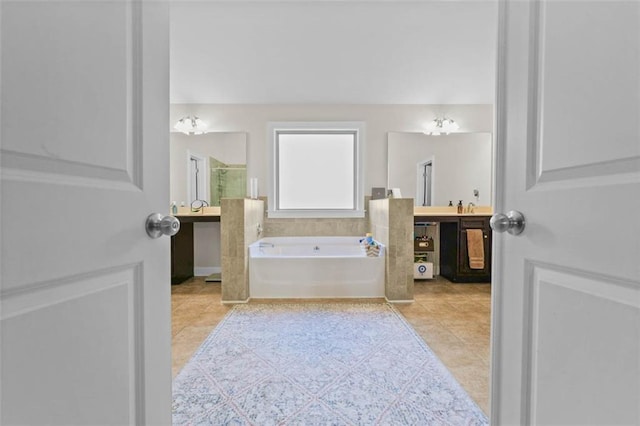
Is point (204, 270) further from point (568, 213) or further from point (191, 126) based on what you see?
point (568, 213)

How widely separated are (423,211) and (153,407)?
4003mm

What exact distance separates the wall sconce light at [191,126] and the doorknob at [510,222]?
13.8 feet

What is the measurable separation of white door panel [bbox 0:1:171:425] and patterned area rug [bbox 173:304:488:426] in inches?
36.0

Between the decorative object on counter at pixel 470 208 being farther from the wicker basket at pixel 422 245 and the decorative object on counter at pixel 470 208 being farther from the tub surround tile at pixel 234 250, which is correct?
the tub surround tile at pixel 234 250

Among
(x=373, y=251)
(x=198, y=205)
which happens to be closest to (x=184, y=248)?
(x=198, y=205)

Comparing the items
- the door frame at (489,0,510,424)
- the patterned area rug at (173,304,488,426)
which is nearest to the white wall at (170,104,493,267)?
the patterned area rug at (173,304,488,426)

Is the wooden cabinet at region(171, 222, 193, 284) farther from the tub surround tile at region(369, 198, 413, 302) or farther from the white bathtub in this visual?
the tub surround tile at region(369, 198, 413, 302)

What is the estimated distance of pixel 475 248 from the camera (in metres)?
3.94

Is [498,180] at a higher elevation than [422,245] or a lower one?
higher

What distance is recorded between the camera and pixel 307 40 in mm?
2842

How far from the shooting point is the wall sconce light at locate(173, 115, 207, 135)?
420cm

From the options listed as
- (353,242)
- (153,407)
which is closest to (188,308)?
(353,242)

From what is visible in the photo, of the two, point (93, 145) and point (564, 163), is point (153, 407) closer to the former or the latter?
point (93, 145)

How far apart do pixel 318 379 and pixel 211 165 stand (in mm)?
3342
